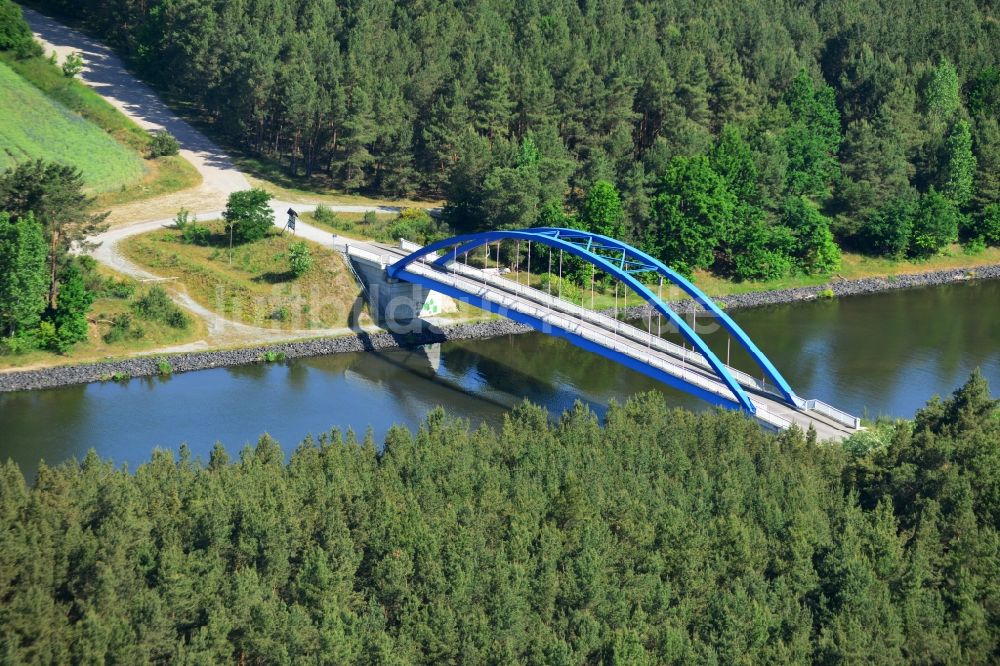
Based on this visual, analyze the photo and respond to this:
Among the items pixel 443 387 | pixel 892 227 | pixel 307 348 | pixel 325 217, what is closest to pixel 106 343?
pixel 307 348

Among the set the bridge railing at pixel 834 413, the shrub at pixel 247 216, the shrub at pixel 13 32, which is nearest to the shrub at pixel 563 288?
the shrub at pixel 247 216

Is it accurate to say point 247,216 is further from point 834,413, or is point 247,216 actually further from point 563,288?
point 834,413

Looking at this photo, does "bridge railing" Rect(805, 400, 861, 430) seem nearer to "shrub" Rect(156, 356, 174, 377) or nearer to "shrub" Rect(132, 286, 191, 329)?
"shrub" Rect(156, 356, 174, 377)

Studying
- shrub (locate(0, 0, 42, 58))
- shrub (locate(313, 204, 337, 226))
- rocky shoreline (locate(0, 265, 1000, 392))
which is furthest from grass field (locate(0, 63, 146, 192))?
rocky shoreline (locate(0, 265, 1000, 392))

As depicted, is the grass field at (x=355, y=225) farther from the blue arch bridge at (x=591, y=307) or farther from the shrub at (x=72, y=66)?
the shrub at (x=72, y=66)

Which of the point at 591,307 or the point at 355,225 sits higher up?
the point at 355,225
